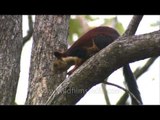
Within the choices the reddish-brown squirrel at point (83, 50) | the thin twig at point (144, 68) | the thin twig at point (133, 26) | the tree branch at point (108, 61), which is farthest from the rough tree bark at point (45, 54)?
the thin twig at point (144, 68)

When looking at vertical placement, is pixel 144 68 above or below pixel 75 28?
below

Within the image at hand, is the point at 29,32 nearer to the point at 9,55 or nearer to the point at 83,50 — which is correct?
the point at 9,55

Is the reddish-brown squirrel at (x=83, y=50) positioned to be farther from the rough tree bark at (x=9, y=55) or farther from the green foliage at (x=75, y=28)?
the green foliage at (x=75, y=28)

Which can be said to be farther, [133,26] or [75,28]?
[75,28]

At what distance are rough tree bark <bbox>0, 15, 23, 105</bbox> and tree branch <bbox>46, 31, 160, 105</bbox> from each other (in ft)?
2.03

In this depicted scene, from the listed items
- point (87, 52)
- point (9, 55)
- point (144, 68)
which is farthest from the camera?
point (144, 68)

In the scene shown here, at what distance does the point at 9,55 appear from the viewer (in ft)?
7.92

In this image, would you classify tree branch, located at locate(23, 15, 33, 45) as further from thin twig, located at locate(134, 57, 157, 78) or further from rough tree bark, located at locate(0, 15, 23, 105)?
thin twig, located at locate(134, 57, 157, 78)

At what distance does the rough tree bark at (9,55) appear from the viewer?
2.33 metres

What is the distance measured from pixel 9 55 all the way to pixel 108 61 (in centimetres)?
90

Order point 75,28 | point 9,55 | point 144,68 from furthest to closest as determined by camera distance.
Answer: point 75,28 < point 144,68 < point 9,55

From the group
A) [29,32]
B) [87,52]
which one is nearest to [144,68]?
[29,32]

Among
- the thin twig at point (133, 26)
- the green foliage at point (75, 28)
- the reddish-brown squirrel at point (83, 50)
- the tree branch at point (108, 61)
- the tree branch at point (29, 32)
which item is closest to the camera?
the tree branch at point (108, 61)

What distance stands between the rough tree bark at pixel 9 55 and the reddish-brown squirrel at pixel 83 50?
29 cm
